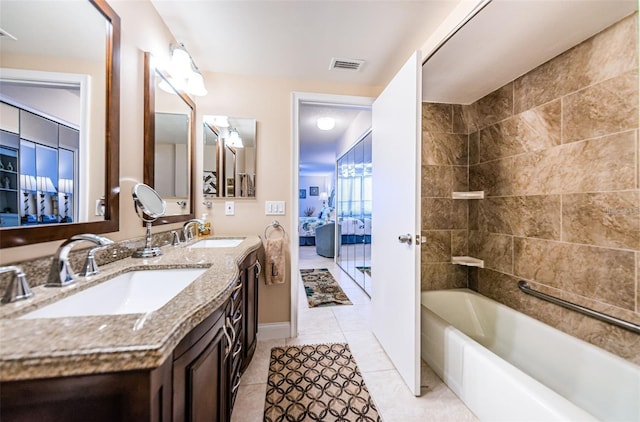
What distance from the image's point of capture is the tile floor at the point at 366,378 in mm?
1320

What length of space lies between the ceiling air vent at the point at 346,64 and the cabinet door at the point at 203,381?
6.40 feet

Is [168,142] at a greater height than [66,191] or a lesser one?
greater

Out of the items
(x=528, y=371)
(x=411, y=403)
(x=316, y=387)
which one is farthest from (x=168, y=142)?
(x=528, y=371)

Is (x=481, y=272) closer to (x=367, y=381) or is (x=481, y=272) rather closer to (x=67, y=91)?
(x=367, y=381)

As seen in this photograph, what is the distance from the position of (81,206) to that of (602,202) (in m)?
2.61

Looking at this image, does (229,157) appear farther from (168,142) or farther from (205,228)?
(205,228)

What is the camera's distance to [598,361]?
49.2 inches

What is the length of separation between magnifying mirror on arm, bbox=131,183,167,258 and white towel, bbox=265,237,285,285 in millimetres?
858

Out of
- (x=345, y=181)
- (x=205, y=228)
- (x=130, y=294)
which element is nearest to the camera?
(x=130, y=294)

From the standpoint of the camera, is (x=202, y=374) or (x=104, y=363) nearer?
(x=104, y=363)

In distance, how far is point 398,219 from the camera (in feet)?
5.27

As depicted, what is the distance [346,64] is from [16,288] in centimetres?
216

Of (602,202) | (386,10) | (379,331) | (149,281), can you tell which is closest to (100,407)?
(149,281)

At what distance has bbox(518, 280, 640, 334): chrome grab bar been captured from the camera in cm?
122
